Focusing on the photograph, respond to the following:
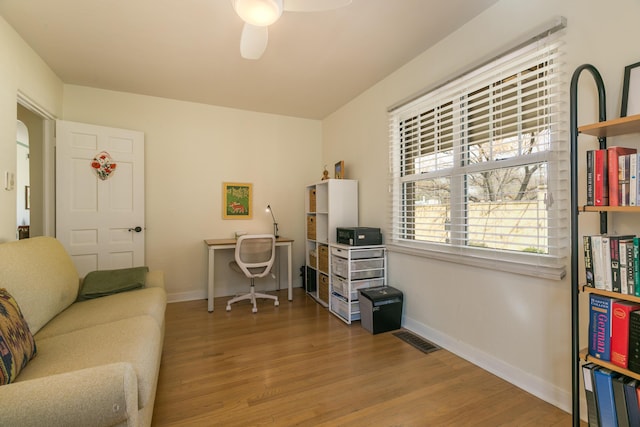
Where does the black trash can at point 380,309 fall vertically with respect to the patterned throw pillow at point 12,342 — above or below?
below

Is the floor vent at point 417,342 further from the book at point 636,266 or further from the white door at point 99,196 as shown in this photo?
the white door at point 99,196

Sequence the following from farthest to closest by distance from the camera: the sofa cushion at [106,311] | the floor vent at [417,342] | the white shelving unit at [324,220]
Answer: the white shelving unit at [324,220], the floor vent at [417,342], the sofa cushion at [106,311]

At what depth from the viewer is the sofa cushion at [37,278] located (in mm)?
1510

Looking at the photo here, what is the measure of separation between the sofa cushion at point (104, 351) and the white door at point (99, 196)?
1930 mm

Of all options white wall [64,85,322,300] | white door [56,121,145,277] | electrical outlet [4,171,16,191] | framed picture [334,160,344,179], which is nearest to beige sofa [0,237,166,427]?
electrical outlet [4,171,16,191]

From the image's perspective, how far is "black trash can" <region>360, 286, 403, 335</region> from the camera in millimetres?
2574

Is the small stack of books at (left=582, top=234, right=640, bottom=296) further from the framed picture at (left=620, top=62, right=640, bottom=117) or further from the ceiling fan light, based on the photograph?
the ceiling fan light

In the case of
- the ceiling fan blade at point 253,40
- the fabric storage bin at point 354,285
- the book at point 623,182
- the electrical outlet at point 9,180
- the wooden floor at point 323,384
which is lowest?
the wooden floor at point 323,384

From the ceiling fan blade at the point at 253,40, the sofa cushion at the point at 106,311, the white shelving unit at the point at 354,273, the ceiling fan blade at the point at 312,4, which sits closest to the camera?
the ceiling fan blade at the point at 312,4

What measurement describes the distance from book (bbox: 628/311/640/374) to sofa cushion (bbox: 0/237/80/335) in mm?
2778

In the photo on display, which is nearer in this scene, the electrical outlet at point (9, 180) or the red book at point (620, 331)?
the red book at point (620, 331)

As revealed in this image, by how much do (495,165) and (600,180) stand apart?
0.74m

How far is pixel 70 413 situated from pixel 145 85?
10.7ft

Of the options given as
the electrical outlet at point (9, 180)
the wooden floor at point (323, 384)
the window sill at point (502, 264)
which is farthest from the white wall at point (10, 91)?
the window sill at point (502, 264)
